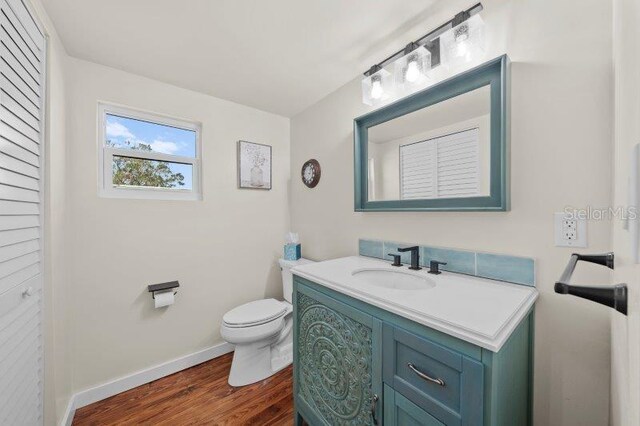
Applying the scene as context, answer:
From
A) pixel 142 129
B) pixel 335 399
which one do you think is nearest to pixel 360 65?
pixel 142 129

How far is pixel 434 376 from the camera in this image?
773mm

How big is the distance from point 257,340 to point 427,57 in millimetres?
1964

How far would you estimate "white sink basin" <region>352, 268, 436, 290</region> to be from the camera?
4.26 ft

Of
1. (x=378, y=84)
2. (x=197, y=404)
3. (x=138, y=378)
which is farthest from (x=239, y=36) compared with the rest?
(x=138, y=378)

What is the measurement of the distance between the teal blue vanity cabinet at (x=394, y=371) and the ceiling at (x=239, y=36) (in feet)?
4.33

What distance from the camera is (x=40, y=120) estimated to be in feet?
3.74

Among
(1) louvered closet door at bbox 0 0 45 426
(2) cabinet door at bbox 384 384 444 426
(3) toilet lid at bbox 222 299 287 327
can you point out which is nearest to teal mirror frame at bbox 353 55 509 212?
(2) cabinet door at bbox 384 384 444 426

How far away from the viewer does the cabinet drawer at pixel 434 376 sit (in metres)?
0.69

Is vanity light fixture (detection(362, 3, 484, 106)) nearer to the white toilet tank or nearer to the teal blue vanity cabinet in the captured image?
the teal blue vanity cabinet

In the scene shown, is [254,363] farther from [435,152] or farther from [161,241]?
[435,152]

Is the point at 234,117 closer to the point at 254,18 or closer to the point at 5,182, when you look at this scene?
the point at 254,18

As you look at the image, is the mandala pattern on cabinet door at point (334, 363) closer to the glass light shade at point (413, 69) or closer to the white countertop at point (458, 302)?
the white countertop at point (458, 302)

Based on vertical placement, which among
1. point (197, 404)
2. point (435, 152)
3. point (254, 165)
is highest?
point (254, 165)

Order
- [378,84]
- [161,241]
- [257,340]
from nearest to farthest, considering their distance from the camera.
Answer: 1. [378,84]
2. [257,340]
3. [161,241]
